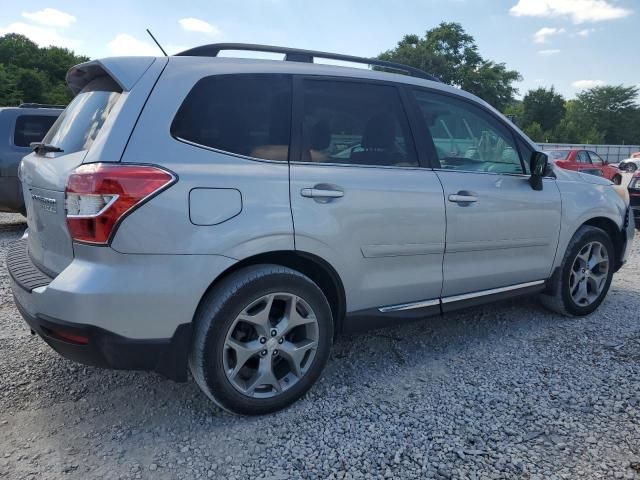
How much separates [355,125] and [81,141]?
1.51 m

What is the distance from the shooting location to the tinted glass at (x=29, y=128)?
766cm

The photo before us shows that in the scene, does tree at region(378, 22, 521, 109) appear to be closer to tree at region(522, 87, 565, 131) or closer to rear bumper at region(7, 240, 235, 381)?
tree at region(522, 87, 565, 131)

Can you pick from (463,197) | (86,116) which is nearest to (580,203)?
(463,197)

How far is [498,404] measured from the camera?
291 cm

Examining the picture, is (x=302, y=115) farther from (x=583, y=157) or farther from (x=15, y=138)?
(x=583, y=157)

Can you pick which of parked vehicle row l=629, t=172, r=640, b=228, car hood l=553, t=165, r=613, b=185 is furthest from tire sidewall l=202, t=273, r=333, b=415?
parked vehicle row l=629, t=172, r=640, b=228

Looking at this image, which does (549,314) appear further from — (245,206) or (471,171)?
(245,206)

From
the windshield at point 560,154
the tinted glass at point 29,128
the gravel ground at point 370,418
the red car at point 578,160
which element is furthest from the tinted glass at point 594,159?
the tinted glass at point 29,128

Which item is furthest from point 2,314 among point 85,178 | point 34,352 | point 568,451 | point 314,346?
point 568,451

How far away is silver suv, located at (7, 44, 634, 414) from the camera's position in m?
2.32

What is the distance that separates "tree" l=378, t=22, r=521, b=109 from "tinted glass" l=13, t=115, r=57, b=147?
54.1m

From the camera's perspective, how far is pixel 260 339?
8.82ft

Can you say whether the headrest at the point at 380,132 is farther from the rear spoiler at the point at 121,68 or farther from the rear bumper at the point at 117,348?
the rear bumper at the point at 117,348

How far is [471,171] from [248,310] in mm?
1817
